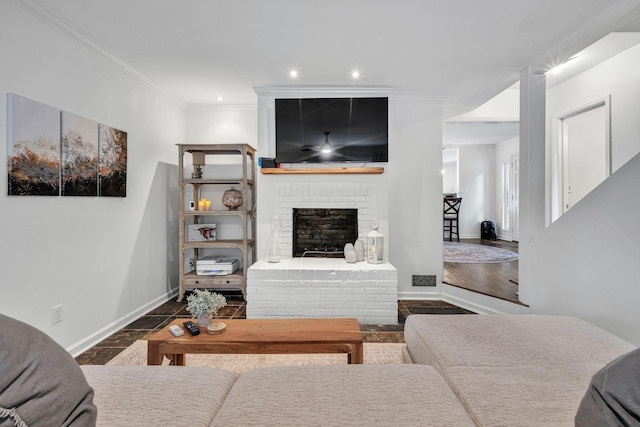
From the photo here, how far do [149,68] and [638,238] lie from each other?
159 inches

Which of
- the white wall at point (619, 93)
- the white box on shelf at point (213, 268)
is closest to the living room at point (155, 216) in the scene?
the white box on shelf at point (213, 268)

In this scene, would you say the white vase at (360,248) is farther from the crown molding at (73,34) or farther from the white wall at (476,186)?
the white wall at (476,186)

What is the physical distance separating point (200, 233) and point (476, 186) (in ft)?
22.0

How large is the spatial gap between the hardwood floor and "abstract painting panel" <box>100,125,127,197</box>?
11.7 ft

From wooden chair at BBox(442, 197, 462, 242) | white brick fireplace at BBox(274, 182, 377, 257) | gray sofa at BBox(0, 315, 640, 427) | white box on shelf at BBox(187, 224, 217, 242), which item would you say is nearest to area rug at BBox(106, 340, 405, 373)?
gray sofa at BBox(0, 315, 640, 427)

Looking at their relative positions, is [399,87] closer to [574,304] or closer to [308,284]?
[308,284]

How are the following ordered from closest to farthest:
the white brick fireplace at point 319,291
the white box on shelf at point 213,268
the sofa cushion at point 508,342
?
the sofa cushion at point 508,342 < the white brick fireplace at point 319,291 < the white box on shelf at point 213,268

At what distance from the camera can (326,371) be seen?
1.18 m

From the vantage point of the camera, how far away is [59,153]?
2.12 metres

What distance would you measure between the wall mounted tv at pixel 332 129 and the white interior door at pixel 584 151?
2271 mm

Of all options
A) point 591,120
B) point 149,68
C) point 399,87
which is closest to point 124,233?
point 149,68

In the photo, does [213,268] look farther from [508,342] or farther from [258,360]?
[508,342]

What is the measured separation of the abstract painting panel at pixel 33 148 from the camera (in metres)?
1.84

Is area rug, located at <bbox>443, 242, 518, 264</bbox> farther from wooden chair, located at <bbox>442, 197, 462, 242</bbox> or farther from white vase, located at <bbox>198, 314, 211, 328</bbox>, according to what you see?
white vase, located at <bbox>198, 314, 211, 328</bbox>
